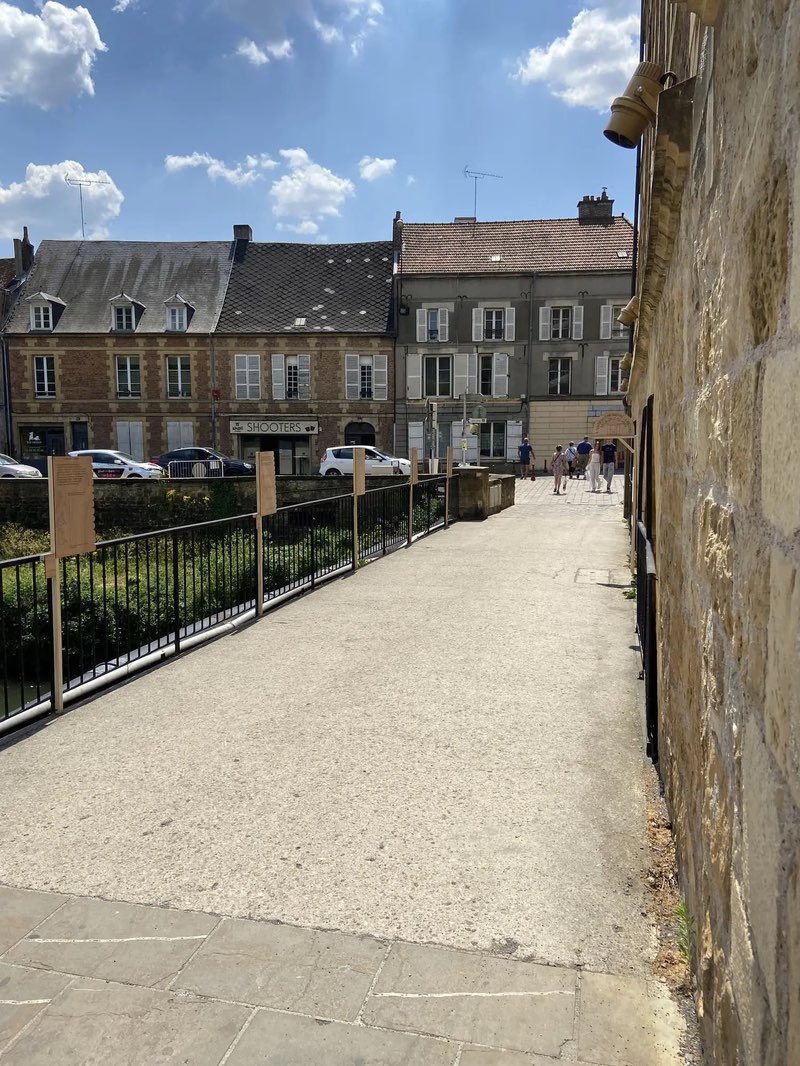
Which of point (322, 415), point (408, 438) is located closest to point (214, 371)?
point (322, 415)

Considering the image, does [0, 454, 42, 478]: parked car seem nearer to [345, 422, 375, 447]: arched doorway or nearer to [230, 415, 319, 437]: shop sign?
[230, 415, 319, 437]: shop sign

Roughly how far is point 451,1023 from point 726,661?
1451 millimetres

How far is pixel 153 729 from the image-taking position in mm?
Result: 5090

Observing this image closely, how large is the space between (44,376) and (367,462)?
61.5ft

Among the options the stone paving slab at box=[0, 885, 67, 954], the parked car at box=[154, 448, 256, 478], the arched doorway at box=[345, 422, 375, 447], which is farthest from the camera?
the arched doorway at box=[345, 422, 375, 447]

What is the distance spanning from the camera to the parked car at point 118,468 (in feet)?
94.4

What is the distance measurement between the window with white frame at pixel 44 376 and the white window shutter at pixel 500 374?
20.9 metres

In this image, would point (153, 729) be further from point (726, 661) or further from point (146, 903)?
point (726, 661)

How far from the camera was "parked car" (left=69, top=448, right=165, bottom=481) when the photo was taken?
2877cm

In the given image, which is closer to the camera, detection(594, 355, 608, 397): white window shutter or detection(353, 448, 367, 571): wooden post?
detection(353, 448, 367, 571): wooden post

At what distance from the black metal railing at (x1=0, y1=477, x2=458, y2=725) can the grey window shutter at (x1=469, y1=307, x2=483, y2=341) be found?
86.9 feet

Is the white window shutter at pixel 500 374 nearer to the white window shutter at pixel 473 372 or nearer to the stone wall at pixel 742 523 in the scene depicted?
the white window shutter at pixel 473 372

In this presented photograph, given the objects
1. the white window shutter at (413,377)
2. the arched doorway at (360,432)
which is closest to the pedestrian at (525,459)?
the white window shutter at (413,377)

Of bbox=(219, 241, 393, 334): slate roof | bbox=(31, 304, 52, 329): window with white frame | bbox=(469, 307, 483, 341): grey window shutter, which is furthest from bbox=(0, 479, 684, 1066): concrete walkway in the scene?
bbox=(31, 304, 52, 329): window with white frame
